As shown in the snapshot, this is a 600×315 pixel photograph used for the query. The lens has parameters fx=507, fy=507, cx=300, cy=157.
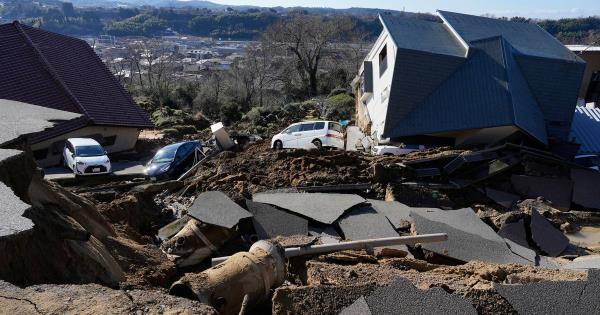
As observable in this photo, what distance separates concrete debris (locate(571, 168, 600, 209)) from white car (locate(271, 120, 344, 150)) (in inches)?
363

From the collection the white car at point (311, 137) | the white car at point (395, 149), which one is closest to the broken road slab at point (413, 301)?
the white car at point (395, 149)

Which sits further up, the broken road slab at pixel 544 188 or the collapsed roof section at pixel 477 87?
the collapsed roof section at pixel 477 87

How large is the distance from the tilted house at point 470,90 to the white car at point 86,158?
12.0 metres

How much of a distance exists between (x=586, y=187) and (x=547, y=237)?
5703 millimetres

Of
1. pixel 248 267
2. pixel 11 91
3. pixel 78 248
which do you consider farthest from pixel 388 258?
pixel 11 91

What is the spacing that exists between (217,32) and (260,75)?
119 meters

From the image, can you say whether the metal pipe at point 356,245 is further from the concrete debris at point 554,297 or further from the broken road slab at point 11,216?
the broken road slab at point 11,216

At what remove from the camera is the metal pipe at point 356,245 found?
26.5 ft

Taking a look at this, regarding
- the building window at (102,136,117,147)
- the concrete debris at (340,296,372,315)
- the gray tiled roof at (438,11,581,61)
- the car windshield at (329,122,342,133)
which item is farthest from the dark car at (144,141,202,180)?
the concrete debris at (340,296,372,315)

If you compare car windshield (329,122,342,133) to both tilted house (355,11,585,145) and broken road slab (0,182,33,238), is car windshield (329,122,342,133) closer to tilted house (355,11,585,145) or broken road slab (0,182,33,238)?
tilted house (355,11,585,145)

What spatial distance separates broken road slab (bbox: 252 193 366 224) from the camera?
11.2 meters

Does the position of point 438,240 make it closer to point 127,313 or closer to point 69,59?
point 127,313

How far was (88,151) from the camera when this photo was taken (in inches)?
875

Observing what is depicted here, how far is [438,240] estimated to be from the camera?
9383mm
